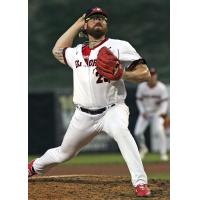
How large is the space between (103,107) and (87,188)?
1.11 meters

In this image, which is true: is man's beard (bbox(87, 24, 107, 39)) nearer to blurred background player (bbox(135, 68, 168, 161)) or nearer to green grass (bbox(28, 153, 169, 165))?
green grass (bbox(28, 153, 169, 165))

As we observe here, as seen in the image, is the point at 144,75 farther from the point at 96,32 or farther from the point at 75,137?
the point at 75,137

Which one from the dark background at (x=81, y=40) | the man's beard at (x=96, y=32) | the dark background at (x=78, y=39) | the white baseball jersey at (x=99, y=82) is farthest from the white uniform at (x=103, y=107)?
the dark background at (x=81, y=40)

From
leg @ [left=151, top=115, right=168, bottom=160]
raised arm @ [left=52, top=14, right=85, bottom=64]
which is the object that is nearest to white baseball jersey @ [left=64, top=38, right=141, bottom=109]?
raised arm @ [left=52, top=14, right=85, bottom=64]

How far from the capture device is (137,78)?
6887 millimetres

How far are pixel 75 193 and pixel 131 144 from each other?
3.05ft

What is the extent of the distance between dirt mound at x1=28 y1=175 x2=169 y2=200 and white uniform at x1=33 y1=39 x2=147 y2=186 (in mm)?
451

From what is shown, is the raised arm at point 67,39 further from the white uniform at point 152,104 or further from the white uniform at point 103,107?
the white uniform at point 152,104

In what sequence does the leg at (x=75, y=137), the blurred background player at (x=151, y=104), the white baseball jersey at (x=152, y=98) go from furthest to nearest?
the white baseball jersey at (x=152, y=98), the blurred background player at (x=151, y=104), the leg at (x=75, y=137)

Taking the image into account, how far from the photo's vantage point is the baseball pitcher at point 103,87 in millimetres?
6832

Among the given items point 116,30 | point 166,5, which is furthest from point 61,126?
point 166,5

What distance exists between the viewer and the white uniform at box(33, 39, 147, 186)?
6855 millimetres

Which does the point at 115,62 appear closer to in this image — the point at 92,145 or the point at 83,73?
the point at 83,73

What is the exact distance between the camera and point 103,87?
7.01m
